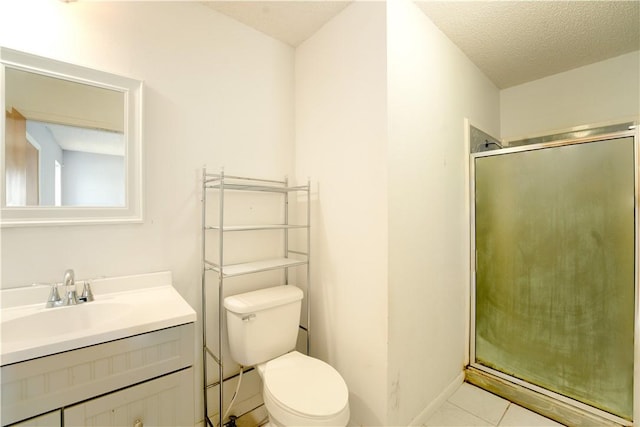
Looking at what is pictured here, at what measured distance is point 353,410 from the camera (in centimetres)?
153

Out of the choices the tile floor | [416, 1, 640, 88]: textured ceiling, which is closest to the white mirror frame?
[416, 1, 640, 88]: textured ceiling

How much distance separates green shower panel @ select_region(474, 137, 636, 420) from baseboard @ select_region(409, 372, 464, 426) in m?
0.24

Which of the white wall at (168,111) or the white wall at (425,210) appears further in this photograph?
the white wall at (425,210)

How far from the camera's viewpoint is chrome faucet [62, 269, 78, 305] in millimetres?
1128

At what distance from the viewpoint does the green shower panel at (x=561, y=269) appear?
1521 millimetres

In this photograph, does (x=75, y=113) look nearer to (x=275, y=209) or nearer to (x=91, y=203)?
(x=91, y=203)

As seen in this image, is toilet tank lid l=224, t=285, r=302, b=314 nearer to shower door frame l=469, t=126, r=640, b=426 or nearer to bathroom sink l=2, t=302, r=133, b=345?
bathroom sink l=2, t=302, r=133, b=345

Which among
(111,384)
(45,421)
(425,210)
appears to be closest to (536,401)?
(425,210)

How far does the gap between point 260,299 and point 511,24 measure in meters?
2.22

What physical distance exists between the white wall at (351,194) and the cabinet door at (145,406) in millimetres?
850

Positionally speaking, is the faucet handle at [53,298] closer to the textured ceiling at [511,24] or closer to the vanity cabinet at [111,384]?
the vanity cabinet at [111,384]

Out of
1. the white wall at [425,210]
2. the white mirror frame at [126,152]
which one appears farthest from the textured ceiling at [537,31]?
the white mirror frame at [126,152]

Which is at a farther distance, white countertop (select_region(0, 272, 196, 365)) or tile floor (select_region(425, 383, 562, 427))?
tile floor (select_region(425, 383, 562, 427))

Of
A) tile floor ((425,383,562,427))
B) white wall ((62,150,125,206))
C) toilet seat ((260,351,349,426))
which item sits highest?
white wall ((62,150,125,206))
